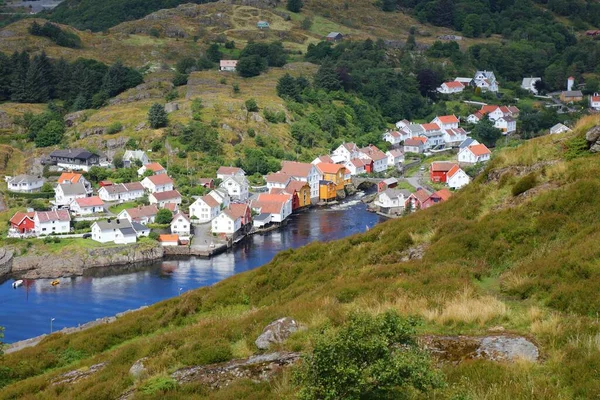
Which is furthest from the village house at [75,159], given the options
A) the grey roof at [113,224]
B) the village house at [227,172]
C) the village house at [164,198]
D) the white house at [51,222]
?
the grey roof at [113,224]

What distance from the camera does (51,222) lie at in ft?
135

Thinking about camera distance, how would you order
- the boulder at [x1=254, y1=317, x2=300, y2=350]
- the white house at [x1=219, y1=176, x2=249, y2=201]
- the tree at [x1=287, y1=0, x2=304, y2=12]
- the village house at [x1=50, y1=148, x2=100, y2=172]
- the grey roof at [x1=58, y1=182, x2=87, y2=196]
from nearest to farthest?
the boulder at [x1=254, y1=317, x2=300, y2=350] < the grey roof at [x1=58, y1=182, x2=87, y2=196] < the white house at [x1=219, y1=176, x2=249, y2=201] < the village house at [x1=50, y1=148, x2=100, y2=172] < the tree at [x1=287, y1=0, x2=304, y2=12]

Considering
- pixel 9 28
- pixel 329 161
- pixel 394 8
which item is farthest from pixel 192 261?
pixel 394 8

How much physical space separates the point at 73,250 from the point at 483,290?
32.0 metres

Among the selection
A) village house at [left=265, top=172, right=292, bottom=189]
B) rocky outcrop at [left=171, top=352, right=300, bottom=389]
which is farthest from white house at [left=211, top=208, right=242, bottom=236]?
rocky outcrop at [left=171, top=352, right=300, bottom=389]

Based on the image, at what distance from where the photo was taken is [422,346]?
26.0ft

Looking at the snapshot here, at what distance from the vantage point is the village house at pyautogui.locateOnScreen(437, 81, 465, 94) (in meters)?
84.0

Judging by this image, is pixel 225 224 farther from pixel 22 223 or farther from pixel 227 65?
pixel 227 65

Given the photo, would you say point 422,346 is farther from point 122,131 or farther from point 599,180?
point 122,131

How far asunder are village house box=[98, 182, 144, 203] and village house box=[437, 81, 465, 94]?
1846 inches

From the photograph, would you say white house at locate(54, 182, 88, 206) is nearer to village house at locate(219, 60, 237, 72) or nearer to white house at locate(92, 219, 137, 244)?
white house at locate(92, 219, 137, 244)

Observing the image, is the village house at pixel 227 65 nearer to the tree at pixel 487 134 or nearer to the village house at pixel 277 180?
the tree at pixel 487 134

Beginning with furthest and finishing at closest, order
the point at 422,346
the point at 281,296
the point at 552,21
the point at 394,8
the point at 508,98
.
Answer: the point at 394,8
the point at 552,21
the point at 508,98
the point at 281,296
the point at 422,346

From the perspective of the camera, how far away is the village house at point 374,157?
6012 centimetres
